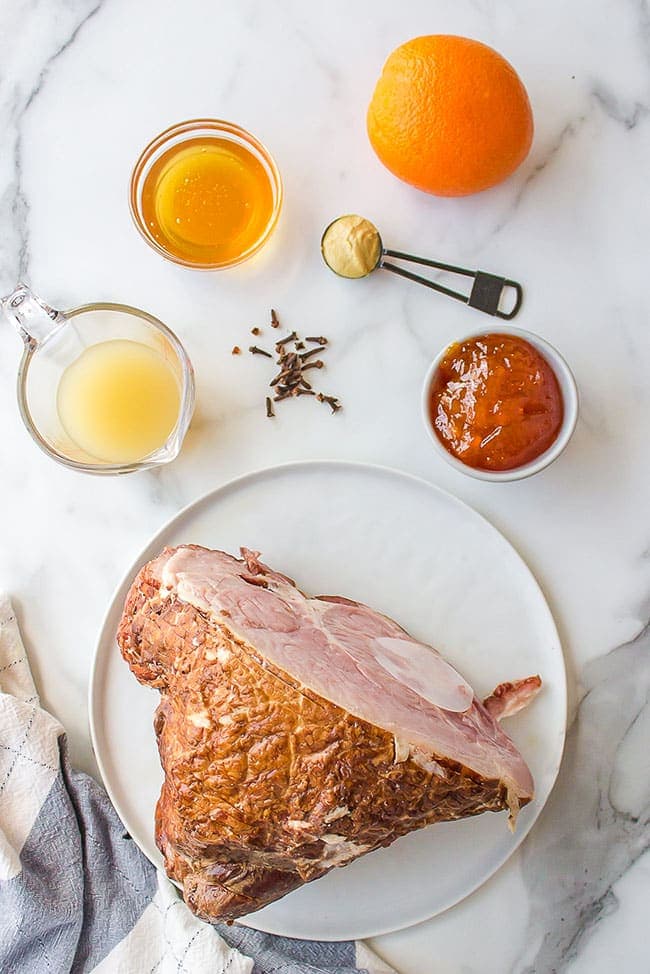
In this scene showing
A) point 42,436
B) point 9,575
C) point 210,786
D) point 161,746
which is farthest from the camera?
point 9,575

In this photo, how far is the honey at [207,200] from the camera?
2.25m

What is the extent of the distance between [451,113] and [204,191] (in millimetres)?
596

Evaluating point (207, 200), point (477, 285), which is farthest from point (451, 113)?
point (207, 200)

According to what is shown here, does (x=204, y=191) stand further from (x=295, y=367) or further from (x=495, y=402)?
(x=495, y=402)

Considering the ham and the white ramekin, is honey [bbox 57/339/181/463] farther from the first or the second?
the white ramekin

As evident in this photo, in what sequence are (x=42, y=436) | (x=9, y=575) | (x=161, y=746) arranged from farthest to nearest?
1. (x=9, y=575)
2. (x=42, y=436)
3. (x=161, y=746)

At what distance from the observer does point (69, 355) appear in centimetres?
223

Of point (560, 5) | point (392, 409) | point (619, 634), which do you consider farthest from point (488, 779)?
point (560, 5)

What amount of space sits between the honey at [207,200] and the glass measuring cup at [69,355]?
0.66ft

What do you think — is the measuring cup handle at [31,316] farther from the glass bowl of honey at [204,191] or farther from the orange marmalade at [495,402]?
the orange marmalade at [495,402]

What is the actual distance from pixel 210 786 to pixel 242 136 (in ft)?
4.66

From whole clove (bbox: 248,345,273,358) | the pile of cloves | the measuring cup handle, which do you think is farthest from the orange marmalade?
the measuring cup handle

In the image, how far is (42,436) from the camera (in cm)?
218

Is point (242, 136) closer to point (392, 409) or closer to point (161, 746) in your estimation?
point (392, 409)
